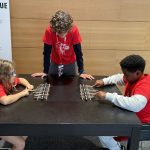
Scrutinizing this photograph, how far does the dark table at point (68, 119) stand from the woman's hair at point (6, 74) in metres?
0.21

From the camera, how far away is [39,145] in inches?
96.1

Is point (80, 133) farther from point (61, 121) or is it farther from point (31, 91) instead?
point (31, 91)

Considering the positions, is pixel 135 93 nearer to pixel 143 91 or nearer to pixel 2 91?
pixel 143 91

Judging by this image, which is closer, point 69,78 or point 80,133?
point 80,133

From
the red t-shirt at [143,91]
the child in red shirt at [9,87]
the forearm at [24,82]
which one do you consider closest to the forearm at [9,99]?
the child in red shirt at [9,87]

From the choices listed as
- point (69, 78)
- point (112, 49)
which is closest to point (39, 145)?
point (69, 78)

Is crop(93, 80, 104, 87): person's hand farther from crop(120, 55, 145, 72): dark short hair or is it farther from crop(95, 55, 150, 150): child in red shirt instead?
crop(120, 55, 145, 72): dark short hair

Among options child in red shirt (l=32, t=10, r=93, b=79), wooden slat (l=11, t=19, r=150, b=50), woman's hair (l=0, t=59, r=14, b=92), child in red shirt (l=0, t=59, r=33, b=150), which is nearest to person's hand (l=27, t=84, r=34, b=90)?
child in red shirt (l=0, t=59, r=33, b=150)

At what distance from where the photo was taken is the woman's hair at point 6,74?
189cm

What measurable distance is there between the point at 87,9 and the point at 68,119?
204 cm

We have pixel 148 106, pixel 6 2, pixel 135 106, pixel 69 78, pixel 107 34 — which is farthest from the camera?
pixel 107 34

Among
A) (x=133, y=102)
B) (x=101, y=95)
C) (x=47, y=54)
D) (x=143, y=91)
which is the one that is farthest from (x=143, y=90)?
(x=47, y=54)

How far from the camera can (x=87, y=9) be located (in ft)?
10.5

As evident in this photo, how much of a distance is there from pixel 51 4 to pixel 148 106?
6.50 ft
